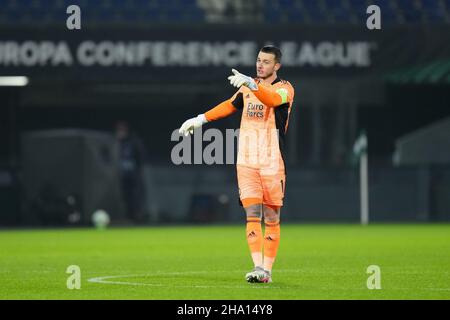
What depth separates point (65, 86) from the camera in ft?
98.5

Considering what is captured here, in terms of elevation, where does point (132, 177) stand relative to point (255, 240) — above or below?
above

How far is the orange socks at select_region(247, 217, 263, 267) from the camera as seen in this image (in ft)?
38.4

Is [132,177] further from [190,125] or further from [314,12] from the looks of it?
[190,125]

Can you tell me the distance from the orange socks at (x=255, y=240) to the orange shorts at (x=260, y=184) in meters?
0.23

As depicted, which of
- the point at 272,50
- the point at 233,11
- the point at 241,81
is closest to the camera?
the point at 241,81

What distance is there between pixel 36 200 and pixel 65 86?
118 inches

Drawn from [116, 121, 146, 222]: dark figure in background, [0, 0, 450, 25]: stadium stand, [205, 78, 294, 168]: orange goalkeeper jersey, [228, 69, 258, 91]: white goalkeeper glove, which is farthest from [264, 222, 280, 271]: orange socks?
[116, 121, 146, 222]: dark figure in background

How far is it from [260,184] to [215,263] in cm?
364

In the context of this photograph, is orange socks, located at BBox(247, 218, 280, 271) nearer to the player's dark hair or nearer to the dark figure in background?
the player's dark hair

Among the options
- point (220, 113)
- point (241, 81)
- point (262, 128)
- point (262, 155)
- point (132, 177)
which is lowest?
point (132, 177)

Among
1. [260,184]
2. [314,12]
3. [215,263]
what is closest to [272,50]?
[260,184]

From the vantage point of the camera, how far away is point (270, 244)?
1188 cm

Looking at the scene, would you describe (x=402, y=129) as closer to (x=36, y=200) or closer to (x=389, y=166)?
(x=389, y=166)
